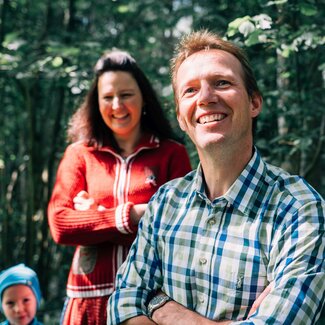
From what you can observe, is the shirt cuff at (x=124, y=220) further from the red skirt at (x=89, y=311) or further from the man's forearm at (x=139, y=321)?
the man's forearm at (x=139, y=321)

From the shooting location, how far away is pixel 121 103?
2.54 metres

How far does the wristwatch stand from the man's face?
21.7 inches

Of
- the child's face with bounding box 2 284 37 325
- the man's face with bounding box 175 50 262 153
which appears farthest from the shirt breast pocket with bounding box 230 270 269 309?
the child's face with bounding box 2 284 37 325

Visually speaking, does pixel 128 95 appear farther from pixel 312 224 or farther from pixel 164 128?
pixel 312 224

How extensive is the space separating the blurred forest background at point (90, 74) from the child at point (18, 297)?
1332 mm

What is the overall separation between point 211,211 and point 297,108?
1744 mm

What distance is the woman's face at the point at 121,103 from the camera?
2551 mm

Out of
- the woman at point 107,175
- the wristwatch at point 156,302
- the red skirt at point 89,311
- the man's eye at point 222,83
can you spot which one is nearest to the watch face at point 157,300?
the wristwatch at point 156,302

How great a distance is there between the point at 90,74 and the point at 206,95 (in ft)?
7.07

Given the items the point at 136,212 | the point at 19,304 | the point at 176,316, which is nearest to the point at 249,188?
the point at 176,316

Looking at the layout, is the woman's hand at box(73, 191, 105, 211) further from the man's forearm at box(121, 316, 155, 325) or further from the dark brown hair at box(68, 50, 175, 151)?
the man's forearm at box(121, 316, 155, 325)

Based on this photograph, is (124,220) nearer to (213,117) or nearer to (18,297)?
(213,117)

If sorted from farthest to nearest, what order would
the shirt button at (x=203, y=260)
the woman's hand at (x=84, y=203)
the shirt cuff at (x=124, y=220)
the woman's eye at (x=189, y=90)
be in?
1. the woman's hand at (x=84, y=203)
2. the shirt cuff at (x=124, y=220)
3. the woman's eye at (x=189, y=90)
4. the shirt button at (x=203, y=260)

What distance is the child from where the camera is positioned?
283 cm
